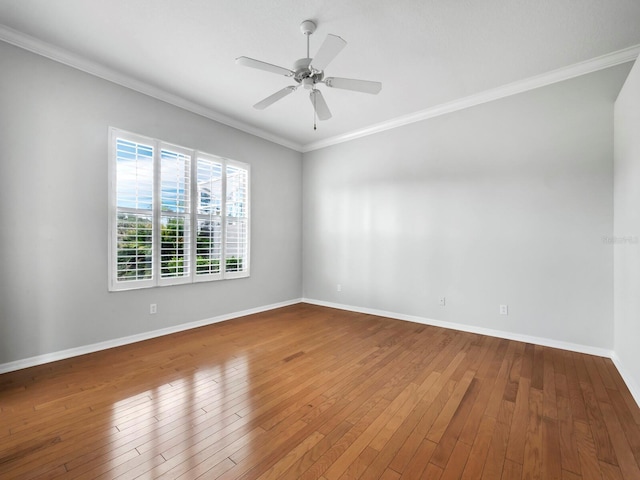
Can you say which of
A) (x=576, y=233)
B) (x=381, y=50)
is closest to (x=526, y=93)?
(x=576, y=233)

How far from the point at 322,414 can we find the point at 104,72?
412 cm

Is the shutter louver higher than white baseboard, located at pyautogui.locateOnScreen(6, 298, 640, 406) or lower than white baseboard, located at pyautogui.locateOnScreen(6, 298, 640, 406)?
higher

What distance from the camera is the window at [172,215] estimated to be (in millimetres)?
3318

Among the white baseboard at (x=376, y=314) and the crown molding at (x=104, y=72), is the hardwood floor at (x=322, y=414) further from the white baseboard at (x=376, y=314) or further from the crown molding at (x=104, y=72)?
the crown molding at (x=104, y=72)

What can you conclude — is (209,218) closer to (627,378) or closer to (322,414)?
(322,414)

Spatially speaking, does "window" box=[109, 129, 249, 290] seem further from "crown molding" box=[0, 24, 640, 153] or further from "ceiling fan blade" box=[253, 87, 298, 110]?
"ceiling fan blade" box=[253, 87, 298, 110]

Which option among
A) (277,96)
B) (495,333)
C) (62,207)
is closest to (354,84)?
(277,96)

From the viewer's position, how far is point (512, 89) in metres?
3.46

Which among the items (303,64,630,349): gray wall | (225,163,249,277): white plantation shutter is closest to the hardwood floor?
(303,64,630,349): gray wall

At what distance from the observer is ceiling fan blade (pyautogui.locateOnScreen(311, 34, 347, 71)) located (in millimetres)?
1930

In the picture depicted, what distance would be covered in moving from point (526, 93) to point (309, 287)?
4.50 metres

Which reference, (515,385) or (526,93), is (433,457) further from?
(526,93)

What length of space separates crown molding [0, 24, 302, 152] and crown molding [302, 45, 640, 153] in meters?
2.21

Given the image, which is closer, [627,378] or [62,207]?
[627,378]
